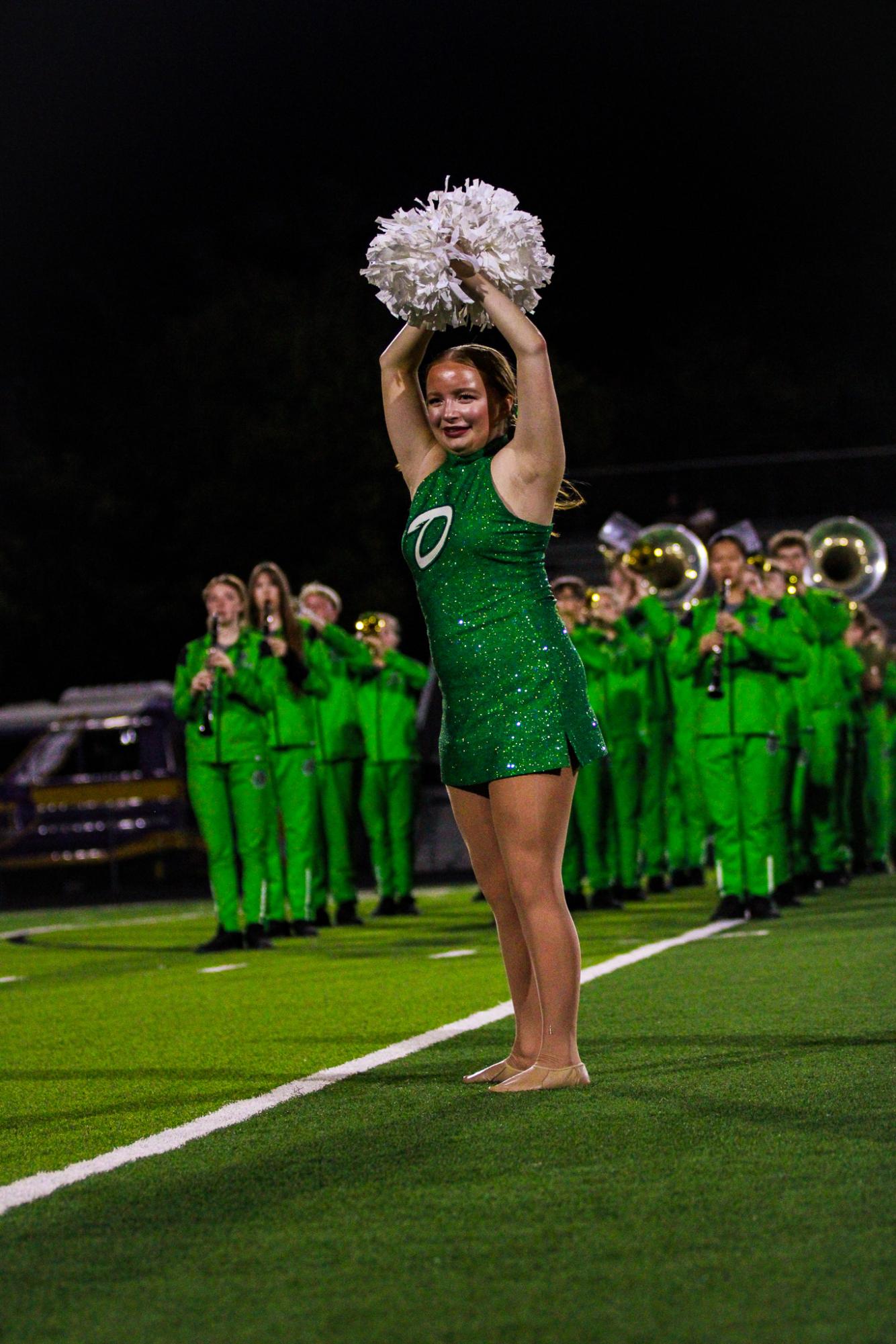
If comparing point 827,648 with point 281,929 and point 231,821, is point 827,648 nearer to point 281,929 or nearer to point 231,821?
point 281,929

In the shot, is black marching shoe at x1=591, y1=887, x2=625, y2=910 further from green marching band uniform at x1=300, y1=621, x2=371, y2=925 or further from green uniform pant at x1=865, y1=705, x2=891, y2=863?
green uniform pant at x1=865, y1=705, x2=891, y2=863

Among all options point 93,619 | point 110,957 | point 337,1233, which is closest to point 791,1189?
point 337,1233

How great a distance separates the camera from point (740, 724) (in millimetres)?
11281

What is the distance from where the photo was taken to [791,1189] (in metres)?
3.74

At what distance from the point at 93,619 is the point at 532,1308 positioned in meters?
28.2

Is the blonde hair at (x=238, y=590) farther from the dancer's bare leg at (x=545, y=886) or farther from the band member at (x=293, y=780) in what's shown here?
the dancer's bare leg at (x=545, y=886)

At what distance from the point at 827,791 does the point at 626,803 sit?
5.39 ft

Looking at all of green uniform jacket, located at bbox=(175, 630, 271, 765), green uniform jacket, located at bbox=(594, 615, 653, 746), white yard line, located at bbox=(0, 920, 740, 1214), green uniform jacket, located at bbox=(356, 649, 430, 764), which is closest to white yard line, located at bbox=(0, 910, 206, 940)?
green uniform jacket, located at bbox=(356, 649, 430, 764)

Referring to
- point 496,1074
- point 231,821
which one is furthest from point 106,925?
point 496,1074

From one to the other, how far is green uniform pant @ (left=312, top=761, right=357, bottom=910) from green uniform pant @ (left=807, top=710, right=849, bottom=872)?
3.23m

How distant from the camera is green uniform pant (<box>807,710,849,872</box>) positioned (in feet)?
48.4

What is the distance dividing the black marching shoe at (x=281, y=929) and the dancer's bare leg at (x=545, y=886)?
7472 millimetres

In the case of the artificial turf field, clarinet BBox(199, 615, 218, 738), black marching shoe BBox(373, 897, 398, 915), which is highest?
clarinet BBox(199, 615, 218, 738)

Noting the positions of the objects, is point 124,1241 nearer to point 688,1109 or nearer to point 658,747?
point 688,1109
